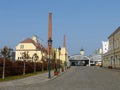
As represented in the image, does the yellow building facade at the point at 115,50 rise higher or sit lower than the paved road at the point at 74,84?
higher

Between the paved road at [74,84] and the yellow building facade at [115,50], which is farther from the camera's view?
the yellow building facade at [115,50]

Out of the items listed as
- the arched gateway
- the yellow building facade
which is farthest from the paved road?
the arched gateway

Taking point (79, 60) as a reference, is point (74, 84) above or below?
below

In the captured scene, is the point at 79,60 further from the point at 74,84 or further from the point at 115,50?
the point at 74,84

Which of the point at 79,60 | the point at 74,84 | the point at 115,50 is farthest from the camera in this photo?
the point at 79,60

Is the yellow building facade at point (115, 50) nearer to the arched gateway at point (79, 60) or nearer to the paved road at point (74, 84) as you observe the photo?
the paved road at point (74, 84)

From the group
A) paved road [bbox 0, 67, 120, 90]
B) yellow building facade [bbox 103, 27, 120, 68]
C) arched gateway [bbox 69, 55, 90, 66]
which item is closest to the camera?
paved road [bbox 0, 67, 120, 90]

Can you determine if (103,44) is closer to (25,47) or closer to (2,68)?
(25,47)

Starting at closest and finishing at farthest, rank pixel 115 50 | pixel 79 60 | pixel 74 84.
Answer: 1. pixel 74 84
2. pixel 115 50
3. pixel 79 60

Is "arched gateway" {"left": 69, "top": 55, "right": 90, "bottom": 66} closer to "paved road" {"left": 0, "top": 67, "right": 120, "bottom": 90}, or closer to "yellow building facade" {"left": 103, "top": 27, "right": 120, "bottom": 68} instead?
"yellow building facade" {"left": 103, "top": 27, "right": 120, "bottom": 68}

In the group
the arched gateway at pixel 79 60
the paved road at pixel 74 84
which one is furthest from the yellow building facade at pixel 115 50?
the arched gateway at pixel 79 60

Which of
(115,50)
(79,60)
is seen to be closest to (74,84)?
(115,50)

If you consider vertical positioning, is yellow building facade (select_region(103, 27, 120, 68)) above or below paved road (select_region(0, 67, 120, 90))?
above

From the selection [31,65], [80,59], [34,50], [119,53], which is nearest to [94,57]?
[80,59]
